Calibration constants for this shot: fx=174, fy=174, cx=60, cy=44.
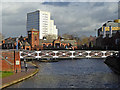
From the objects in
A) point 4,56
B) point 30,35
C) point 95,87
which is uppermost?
point 30,35

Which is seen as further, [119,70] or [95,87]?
[119,70]

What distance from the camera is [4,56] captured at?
1008 inches

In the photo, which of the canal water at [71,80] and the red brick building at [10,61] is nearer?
the canal water at [71,80]

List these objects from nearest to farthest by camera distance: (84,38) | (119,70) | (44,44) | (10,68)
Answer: (10,68), (119,70), (44,44), (84,38)

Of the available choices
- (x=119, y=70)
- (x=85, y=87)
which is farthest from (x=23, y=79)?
(x=119, y=70)

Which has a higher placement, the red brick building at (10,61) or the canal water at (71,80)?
the red brick building at (10,61)

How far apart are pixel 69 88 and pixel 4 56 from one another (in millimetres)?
12432

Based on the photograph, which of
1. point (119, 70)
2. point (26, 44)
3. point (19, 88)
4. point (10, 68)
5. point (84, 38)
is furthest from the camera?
point (84, 38)

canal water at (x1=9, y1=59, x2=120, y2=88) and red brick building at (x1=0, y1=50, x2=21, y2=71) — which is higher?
red brick building at (x1=0, y1=50, x2=21, y2=71)

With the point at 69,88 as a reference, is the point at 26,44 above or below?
above

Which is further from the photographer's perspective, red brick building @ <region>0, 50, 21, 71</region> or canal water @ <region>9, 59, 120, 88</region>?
red brick building @ <region>0, 50, 21, 71</region>

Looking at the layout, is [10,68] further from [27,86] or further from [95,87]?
[95,87]

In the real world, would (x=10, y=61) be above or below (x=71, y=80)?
above

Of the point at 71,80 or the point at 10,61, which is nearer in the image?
the point at 71,80
